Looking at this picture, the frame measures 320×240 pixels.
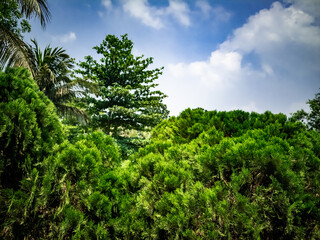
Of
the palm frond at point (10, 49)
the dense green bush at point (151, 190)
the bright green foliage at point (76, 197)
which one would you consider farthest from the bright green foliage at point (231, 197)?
the palm frond at point (10, 49)

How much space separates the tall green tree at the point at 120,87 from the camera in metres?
11.6

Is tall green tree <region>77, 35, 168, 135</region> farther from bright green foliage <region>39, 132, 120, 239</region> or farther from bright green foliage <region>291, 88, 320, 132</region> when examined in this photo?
bright green foliage <region>291, 88, 320, 132</region>

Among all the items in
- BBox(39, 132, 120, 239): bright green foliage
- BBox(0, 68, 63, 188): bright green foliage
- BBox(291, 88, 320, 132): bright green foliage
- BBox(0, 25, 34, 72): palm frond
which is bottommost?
BBox(39, 132, 120, 239): bright green foliage

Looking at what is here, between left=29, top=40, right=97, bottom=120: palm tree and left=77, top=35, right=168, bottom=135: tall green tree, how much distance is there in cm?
92

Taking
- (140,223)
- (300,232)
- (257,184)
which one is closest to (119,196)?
(140,223)

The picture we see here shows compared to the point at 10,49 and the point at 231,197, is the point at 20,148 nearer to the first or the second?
the point at 231,197

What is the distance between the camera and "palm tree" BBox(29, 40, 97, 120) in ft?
31.9

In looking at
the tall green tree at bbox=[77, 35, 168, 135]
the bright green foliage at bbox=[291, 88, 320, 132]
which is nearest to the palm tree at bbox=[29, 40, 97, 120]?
the tall green tree at bbox=[77, 35, 168, 135]

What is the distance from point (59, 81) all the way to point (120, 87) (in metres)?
4.09

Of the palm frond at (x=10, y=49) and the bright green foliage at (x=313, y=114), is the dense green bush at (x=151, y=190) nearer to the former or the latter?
the palm frond at (x=10, y=49)

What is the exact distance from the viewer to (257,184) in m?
1.71

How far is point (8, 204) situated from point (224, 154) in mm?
2496

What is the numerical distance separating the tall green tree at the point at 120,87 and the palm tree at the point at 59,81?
0.92 meters

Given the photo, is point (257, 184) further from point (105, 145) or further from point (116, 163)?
point (105, 145)
